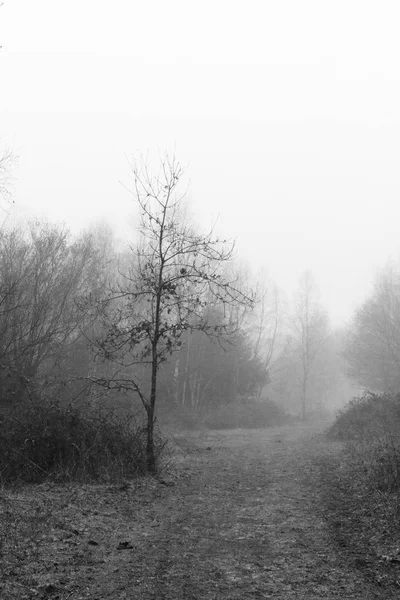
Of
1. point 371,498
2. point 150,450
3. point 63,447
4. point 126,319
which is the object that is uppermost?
point 126,319

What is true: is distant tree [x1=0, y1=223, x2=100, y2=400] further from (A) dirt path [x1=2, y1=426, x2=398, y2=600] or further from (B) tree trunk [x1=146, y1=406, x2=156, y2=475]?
(A) dirt path [x1=2, y1=426, x2=398, y2=600]

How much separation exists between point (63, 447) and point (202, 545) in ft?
16.2

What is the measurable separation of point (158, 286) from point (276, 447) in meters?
8.83

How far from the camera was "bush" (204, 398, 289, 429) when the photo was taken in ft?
95.1

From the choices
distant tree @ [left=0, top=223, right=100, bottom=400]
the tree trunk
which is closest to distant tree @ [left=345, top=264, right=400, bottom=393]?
distant tree @ [left=0, top=223, right=100, bottom=400]

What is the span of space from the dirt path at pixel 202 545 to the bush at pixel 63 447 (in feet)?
2.91

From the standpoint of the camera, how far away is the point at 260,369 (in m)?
38.2

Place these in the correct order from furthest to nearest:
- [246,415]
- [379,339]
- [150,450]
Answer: [379,339]
[246,415]
[150,450]

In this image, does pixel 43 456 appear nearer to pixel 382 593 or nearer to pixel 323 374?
Result: pixel 382 593

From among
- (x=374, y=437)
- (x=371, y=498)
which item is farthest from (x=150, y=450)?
(x=374, y=437)

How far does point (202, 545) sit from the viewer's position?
19.5 ft

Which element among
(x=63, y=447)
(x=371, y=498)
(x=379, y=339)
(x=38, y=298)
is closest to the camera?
(x=371, y=498)

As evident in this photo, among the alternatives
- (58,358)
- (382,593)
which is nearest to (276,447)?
(58,358)

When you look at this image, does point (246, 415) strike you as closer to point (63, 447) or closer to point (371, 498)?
point (63, 447)
